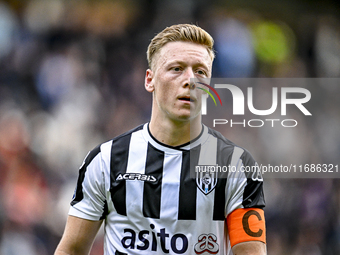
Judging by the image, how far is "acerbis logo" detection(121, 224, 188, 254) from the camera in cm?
214

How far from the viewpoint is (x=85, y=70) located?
5.07 meters

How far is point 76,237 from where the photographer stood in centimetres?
225

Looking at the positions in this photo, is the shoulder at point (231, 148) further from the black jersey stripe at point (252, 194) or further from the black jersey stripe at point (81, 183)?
the black jersey stripe at point (81, 183)

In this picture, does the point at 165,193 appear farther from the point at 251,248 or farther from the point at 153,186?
the point at 251,248

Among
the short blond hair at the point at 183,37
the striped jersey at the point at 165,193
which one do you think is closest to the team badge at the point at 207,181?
the striped jersey at the point at 165,193

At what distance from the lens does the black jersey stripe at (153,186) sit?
2.21 meters

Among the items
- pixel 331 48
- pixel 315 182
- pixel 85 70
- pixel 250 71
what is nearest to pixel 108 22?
pixel 85 70

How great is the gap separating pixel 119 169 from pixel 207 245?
69 cm

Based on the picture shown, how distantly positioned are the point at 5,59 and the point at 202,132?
3748 millimetres

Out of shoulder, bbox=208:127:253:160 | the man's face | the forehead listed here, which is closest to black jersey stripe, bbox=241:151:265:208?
shoulder, bbox=208:127:253:160

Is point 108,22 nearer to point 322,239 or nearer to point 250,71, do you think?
point 250,71

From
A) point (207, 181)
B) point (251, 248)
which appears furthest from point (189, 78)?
point (251, 248)

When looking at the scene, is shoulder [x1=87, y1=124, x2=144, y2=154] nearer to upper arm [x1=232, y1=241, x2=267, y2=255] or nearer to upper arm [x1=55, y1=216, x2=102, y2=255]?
upper arm [x1=55, y1=216, x2=102, y2=255]

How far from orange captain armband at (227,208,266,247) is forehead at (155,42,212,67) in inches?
36.2
